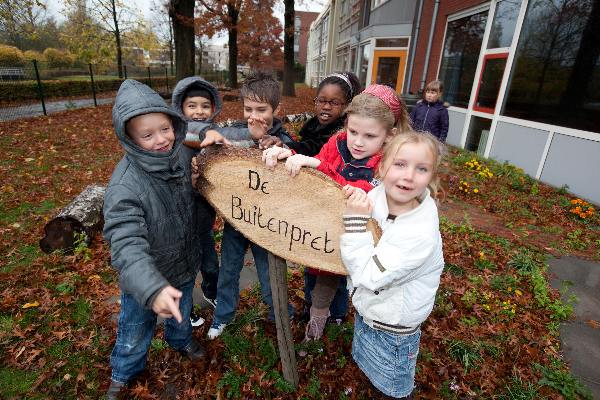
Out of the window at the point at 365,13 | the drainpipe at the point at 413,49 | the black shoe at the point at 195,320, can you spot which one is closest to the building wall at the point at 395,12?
the drainpipe at the point at 413,49

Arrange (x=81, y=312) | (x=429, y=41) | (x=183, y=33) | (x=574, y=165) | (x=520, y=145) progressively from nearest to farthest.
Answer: (x=81, y=312) → (x=574, y=165) → (x=520, y=145) → (x=183, y=33) → (x=429, y=41)

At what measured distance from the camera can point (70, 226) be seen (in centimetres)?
382

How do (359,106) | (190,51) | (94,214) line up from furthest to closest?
(190,51) → (94,214) → (359,106)

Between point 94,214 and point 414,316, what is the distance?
3893 mm

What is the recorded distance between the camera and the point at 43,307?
301cm

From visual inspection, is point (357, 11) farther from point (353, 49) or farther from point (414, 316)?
point (414, 316)

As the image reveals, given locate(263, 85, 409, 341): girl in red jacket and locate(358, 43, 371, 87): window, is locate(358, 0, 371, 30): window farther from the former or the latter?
locate(263, 85, 409, 341): girl in red jacket

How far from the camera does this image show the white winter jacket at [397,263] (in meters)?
1.37

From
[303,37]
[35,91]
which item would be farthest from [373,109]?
[303,37]

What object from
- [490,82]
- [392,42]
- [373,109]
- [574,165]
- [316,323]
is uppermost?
[392,42]

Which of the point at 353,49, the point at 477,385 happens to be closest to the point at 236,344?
the point at 477,385

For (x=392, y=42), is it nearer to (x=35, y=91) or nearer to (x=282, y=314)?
(x=282, y=314)

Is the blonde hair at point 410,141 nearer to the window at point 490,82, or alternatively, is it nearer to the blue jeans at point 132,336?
the blue jeans at point 132,336

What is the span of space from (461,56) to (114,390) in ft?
35.4
